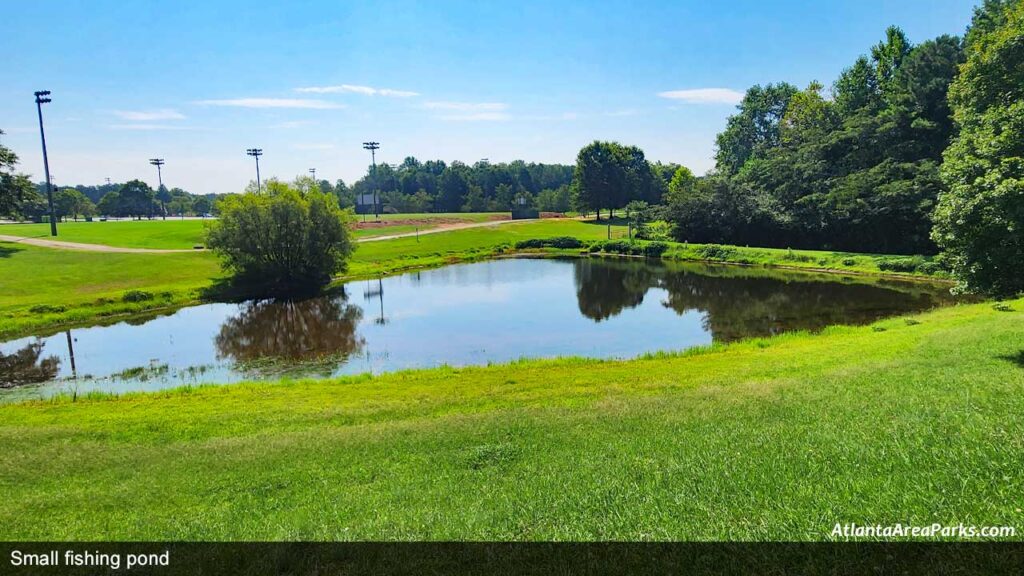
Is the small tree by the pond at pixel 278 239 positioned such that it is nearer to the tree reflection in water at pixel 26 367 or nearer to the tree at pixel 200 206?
the tree reflection in water at pixel 26 367

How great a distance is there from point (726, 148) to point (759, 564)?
399ft

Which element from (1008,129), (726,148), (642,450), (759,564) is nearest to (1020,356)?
(1008,129)

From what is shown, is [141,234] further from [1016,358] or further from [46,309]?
[1016,358]

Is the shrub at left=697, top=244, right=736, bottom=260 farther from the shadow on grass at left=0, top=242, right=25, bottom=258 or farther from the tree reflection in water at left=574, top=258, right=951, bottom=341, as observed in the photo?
the shadow on grass at left=0, top=242, right=25, bottom=258

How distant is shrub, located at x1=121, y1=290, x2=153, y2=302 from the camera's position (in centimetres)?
3775

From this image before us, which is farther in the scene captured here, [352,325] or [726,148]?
[726,148]

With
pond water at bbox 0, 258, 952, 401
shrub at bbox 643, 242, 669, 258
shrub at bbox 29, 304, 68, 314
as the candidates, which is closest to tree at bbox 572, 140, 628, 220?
shrub at bbox 643, 242, 669, 258

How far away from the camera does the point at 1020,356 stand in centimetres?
1385

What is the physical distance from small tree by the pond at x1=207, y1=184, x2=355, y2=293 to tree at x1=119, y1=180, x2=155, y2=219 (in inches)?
4136

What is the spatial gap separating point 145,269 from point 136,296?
34.1 ft

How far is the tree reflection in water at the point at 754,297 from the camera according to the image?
3223 centimetres

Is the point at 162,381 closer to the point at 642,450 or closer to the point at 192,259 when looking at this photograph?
the point at 642,450
